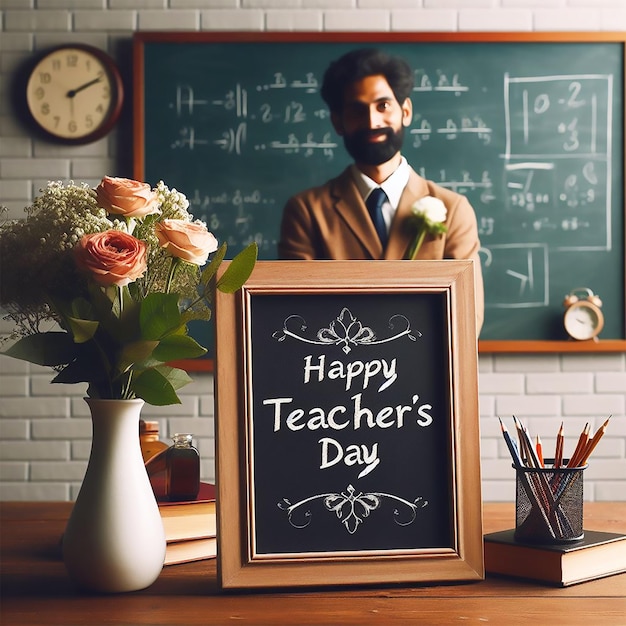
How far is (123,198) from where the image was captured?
0.85 m

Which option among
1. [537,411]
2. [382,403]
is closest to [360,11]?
[537,411]

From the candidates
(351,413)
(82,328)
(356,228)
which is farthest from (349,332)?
(356,228)

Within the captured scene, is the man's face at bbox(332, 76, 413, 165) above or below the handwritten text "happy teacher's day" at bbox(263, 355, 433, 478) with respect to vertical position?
Answer: above

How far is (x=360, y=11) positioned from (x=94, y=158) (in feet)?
3.75

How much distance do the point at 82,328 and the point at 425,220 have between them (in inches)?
80.2

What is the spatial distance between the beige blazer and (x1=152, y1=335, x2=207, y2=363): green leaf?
1859mm

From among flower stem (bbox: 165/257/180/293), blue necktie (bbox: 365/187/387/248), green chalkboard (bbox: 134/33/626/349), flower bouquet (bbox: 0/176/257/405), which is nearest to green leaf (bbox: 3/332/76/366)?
flower bouquet (bbox: 0/176/257/405)

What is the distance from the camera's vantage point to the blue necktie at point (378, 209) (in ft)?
9.11

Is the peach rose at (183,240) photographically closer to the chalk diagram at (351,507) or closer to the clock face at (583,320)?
the chalk diagram at (351,507)

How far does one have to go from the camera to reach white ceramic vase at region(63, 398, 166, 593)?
815mm

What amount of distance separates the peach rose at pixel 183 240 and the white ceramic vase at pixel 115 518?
0.17m

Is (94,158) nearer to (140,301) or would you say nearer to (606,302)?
(606,302)

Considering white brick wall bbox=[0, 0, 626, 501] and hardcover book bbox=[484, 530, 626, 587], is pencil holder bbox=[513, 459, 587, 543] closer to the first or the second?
hardcover book bbox=[484, 530, 626, 587]

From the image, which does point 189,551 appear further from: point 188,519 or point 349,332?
point 349,332
